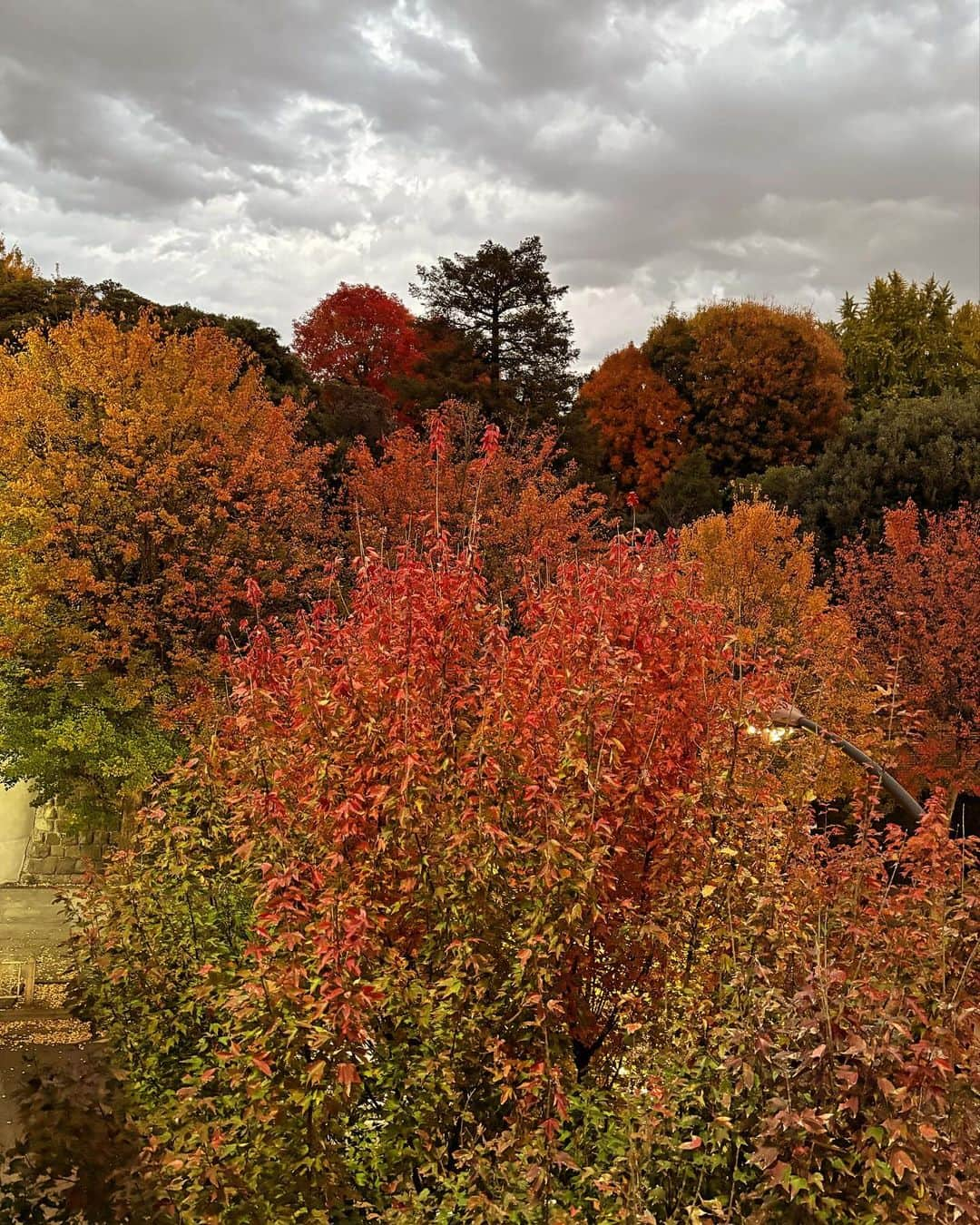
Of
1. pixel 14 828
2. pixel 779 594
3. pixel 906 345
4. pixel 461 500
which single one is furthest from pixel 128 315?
pixel 906 345

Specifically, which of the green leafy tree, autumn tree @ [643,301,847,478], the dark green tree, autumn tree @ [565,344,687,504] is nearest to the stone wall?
the green leafy tree

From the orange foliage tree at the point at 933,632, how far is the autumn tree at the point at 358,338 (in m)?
32.4

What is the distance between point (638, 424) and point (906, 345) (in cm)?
1444

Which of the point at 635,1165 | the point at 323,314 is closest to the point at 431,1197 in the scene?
the point at 635,1165

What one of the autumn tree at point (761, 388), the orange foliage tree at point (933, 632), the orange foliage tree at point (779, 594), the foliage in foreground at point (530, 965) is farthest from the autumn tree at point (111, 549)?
the autumn tree at point (761, 388)

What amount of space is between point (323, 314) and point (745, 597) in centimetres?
3788

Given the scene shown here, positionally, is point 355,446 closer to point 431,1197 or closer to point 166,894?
point 166,894

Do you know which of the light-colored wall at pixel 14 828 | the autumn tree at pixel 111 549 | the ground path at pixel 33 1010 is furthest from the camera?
the light-colored wall at pixel 14 828

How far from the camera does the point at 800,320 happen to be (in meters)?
47.2

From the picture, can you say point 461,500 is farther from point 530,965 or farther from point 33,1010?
point 530,965

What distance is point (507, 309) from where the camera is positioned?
4225cm

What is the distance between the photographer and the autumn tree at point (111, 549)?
1964cm

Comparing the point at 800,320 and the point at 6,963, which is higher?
the point at 800,320

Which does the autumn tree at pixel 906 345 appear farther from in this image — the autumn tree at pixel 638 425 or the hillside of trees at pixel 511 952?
the hillside of trees at pixel 511 952
